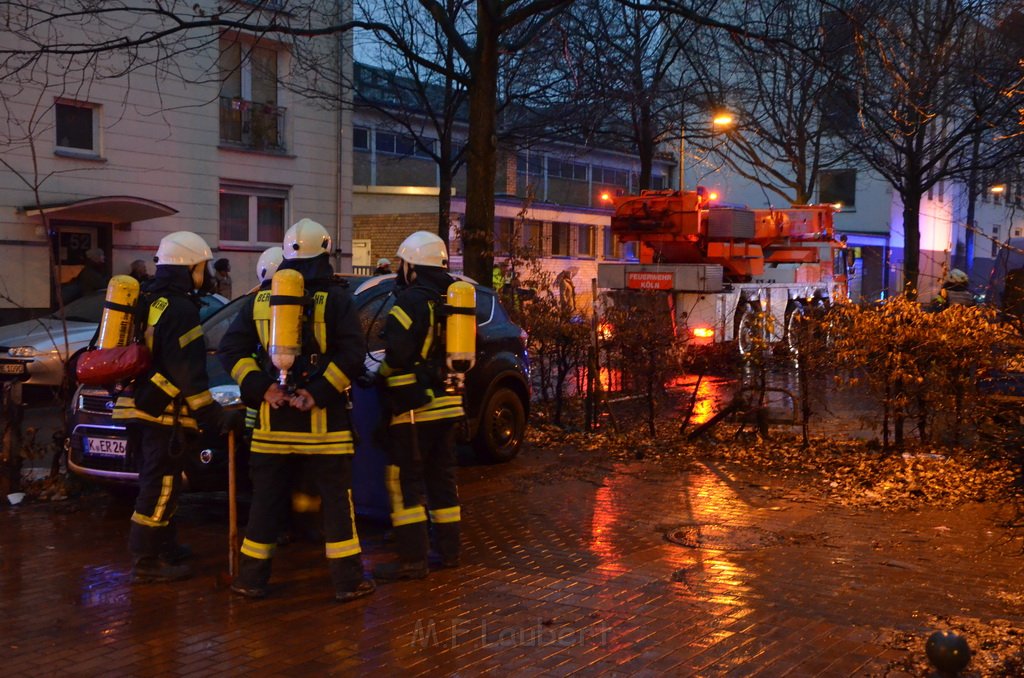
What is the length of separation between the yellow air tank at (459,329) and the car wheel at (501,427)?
10.8 feet

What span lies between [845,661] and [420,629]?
1.99 m

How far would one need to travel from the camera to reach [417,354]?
6.25 m

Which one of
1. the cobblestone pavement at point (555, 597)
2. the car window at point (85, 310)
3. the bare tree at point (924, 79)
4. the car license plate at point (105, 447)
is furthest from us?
the car window at point (85, 310)

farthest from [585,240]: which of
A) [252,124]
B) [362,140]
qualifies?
[252,124]

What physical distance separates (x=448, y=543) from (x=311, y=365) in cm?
146

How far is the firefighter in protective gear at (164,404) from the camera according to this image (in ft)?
19.9

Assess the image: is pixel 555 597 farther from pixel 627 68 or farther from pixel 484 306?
pixel 627 68

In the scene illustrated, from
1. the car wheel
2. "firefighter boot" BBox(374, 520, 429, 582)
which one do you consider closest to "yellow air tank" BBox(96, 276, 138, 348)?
"firefighter boot" BBox(374, 520, 429, 582)

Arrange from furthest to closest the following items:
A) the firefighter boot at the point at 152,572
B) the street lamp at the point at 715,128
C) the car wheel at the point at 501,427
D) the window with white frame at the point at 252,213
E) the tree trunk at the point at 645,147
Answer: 1. the window with white frame at the point at 252,213
2. the tree trunk at the point at 645,147
3. the street lamp at the point at 715,128
4. the car wheel at the point at 501,427
5. the firefighter boot at the point at 152,572

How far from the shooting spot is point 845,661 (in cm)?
477

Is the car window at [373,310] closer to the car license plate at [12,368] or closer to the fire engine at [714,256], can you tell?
the car license plate at [12,368]

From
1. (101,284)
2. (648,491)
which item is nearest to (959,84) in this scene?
(648,491)

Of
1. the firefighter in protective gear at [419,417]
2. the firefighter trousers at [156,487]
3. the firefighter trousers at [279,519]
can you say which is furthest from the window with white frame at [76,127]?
the firefighter trousers at [279,519]

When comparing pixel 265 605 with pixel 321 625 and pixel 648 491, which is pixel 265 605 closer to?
pixel 321 625
